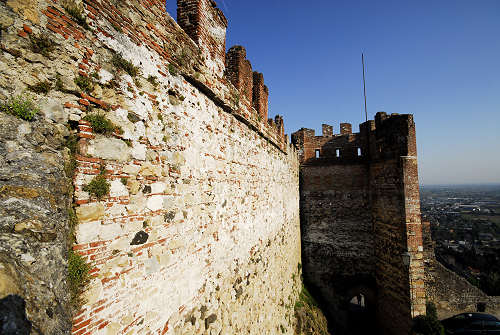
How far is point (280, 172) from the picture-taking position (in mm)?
8984

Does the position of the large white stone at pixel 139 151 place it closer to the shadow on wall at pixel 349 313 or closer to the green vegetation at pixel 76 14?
the green vegetation at pixel 76 14

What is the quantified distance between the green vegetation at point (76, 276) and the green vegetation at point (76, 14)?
1.84 meters

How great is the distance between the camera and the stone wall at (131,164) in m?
1.59

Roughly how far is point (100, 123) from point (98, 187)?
22.0 inches

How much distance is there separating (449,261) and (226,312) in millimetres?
37910

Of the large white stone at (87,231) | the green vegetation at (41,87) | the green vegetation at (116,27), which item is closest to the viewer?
the green vegetation at (41,87)

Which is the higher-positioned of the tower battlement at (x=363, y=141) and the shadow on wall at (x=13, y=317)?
the tower battlement at (x=363, y=141)

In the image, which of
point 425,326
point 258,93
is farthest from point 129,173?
point 425,326

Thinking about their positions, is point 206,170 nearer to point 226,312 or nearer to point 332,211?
point 226,312

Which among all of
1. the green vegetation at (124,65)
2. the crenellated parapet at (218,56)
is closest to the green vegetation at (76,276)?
the green vegetation at (124,65)

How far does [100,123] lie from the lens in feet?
6.89

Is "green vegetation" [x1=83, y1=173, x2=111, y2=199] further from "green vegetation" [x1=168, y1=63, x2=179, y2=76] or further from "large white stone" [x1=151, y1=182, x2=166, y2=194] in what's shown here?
"green vegetation" [x1=168, y1=63, x2=179, y2=76]

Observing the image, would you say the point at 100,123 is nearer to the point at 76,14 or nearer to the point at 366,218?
the point at 76,14

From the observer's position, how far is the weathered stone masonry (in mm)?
9641
